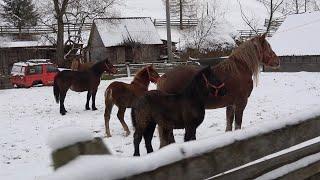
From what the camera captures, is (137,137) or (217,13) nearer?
(137,137)

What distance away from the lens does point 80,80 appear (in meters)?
13.9

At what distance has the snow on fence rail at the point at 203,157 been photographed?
2066 millimetres

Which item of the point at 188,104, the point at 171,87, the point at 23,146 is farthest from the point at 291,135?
the point at 23,146

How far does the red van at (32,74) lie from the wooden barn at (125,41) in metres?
19.2

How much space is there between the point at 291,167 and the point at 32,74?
2407 centimetres

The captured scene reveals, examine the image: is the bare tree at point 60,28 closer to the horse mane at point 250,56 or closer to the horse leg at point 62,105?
the horse leg at point 62,105

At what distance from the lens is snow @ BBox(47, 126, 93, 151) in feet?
6.54

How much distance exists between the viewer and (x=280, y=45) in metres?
33.3

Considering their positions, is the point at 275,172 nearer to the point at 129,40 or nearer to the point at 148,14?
the point at 129,40

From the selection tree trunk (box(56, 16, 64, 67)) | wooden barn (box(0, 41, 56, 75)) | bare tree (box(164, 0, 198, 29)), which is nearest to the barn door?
wooden barn (box(0, 41, 56, 75))

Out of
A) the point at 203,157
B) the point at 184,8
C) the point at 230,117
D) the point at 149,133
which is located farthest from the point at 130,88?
the point at 184,8

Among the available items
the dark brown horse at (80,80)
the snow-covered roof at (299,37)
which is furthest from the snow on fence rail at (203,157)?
the snow-covered roof at (299,37)

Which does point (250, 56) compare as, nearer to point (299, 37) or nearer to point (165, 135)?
point (165, 135)

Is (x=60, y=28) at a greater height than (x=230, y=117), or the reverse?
(x=60, y=28)
